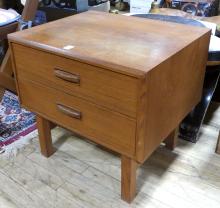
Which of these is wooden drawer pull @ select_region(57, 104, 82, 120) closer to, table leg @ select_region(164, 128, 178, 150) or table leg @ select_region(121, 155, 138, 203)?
table leg @ select_region(121, 155, 138, 203)

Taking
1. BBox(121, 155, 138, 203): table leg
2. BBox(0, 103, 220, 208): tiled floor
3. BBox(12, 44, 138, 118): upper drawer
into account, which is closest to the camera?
BBox(12, 44, 138, 118): upper drawer

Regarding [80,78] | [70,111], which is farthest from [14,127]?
[80,78]

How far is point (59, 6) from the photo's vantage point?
1830 millimetres

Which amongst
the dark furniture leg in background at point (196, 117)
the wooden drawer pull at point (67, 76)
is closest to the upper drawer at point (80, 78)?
the wooden drawer pull at point (67, 76)

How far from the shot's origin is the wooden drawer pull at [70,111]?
0.86 metres

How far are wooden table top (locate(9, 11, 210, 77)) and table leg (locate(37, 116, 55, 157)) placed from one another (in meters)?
0.30

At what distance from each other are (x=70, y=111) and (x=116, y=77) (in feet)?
0.72

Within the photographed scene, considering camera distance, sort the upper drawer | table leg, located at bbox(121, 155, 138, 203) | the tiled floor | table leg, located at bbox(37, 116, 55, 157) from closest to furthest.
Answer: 1. the upper drawer
2. table leg, located at bbox(121, 155, 138, 203)
3. the tiled floor
4. table leg, located at bbox(37, 116, 55, 157)

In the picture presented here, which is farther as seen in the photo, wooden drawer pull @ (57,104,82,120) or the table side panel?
wooden drawer pull @ (57,104,82,120)

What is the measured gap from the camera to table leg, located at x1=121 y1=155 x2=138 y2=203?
86 cm

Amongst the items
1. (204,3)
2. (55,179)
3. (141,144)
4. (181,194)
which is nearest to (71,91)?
(141,144)

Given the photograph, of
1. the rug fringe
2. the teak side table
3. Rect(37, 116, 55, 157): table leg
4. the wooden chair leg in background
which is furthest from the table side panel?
the wooden chair leg in background

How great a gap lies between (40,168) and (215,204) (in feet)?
1.98

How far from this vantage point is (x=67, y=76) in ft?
2.69
